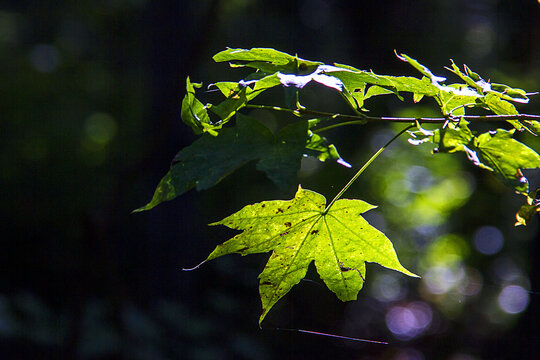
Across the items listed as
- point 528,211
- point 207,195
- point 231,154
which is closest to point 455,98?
point 528,211

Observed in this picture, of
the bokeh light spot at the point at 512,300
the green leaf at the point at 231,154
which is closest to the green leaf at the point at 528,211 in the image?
the green leaf at the point at 231,154

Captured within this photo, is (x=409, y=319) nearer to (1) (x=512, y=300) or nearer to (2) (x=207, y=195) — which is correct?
(1) (x=512, y=300)

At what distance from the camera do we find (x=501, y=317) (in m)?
3.85

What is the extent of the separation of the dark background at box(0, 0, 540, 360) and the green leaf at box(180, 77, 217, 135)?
2074 mm

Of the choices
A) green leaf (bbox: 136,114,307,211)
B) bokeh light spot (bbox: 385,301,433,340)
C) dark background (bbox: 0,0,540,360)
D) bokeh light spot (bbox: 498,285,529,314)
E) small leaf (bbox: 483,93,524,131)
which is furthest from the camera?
bokeh light spot (bbox: 385,301,433,340)

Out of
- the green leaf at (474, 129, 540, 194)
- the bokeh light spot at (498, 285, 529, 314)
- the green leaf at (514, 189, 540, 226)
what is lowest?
the bokeh light spot at (498, 285, 529, 314)

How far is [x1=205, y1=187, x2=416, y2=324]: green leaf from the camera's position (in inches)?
24.0

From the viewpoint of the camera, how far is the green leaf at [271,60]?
531mm

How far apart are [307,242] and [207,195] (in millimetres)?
3330

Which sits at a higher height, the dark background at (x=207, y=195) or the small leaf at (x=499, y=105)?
the small leaf at (x=499, y=105)

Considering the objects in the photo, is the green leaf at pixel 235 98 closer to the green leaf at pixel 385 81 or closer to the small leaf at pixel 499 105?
the green leaf at pixel 385 81

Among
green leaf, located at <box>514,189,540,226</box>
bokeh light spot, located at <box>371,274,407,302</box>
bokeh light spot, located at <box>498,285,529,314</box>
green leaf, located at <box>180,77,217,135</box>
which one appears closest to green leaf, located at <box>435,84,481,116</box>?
green leaf, located at <box>514,189,540,226</box>

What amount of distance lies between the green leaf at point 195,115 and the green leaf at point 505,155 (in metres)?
0.27

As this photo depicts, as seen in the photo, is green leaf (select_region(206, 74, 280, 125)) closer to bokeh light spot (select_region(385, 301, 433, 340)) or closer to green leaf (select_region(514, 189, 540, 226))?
green leaf (select_region(514, 189, 540, 226))
